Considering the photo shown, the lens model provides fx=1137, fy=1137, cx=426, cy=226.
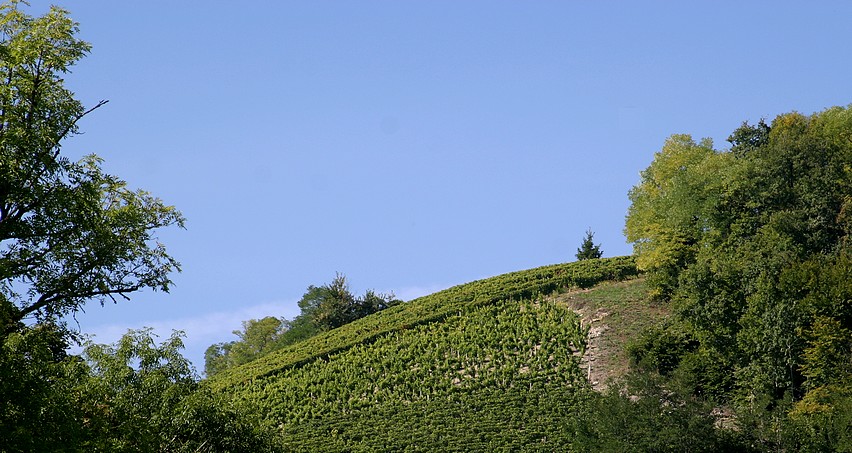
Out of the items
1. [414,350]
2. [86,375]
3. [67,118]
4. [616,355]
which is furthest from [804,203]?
[67,118]

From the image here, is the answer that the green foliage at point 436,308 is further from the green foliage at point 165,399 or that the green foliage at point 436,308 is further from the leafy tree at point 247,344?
the green foliage at point 165,399

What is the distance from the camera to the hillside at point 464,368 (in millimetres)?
57312

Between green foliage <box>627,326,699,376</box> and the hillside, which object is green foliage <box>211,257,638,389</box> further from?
green foliage <box>627,326,699,376</box>

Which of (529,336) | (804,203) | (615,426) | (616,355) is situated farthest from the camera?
→ (529,336)

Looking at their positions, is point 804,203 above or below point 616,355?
above

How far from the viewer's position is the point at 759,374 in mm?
50750

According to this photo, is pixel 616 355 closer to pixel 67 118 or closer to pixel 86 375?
pixel 86 375

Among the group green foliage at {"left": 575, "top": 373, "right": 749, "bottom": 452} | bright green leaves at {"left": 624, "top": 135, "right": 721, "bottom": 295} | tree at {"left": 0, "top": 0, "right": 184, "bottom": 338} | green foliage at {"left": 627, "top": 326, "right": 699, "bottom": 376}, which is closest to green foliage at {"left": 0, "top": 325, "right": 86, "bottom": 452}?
tree at {"left": 0, "top": 0, "right": 184, "bottom": 338}

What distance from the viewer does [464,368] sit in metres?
66.1

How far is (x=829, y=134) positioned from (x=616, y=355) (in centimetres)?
1625

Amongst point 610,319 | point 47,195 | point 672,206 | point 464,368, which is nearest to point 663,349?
point 672,206

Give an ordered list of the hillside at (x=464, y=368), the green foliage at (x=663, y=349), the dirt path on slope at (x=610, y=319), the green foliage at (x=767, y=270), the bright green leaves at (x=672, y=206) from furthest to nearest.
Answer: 1. the dirt path on slope at (x=610, y=319)
2. the bright green leaves at (x=672, y=206)
3. the hillside at (x=464, y=368)
4. the green foliage at (x=663, y=349)
5. the green foliage at (x=767, y=270)

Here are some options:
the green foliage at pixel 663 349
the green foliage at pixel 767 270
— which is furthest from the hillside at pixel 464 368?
the green foliage at pixel 767 270

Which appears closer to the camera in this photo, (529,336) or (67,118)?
(67,118)
